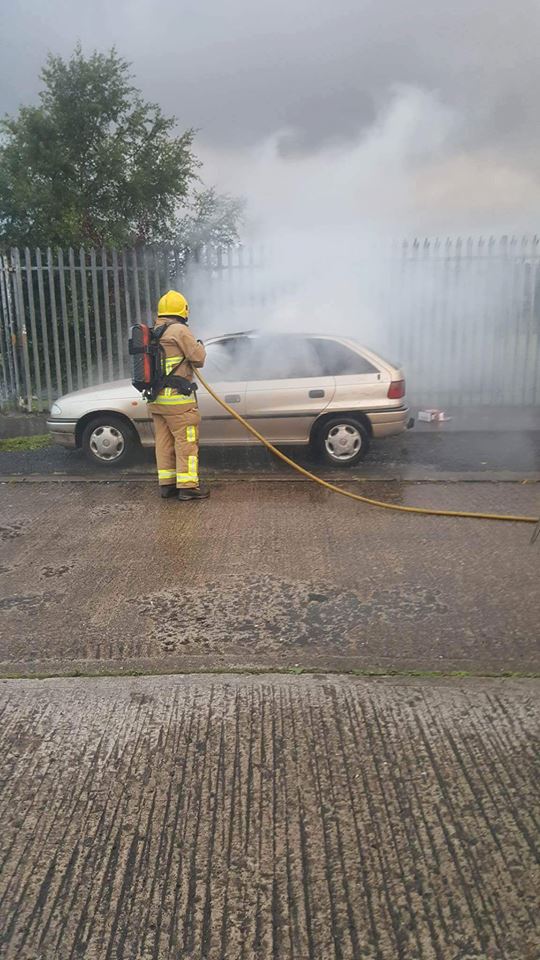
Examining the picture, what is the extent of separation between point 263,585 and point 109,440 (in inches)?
144

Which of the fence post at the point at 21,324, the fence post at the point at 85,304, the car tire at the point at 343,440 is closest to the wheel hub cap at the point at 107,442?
the car tire at the point at 343,440

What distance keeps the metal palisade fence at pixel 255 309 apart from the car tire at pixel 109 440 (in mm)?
2617

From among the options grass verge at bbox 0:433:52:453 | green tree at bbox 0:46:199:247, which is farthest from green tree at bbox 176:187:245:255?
grass verge at bbox 0:433:52:453

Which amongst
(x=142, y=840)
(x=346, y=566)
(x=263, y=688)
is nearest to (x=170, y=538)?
(x=346, y=566)

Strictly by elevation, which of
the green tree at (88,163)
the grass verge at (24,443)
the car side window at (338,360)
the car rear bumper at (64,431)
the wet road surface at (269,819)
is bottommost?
the wet road surface at (269,819)

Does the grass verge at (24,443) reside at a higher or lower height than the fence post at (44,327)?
lower

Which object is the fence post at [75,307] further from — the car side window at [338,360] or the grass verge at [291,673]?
the grass verge at [291,673]

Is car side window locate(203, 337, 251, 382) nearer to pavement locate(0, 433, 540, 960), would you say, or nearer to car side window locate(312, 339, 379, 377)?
car side window locate(312, 339, 379, 377)

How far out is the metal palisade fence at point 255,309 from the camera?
390 inches

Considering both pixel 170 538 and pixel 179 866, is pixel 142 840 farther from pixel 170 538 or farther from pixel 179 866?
pixel 170 538

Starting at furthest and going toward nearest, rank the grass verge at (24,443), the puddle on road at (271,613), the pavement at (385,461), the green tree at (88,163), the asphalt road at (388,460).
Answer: the green tree at (88,163) < the grass verge at (24,443) < the asphalt road at (388,460) < the pavement at (385,461) < the puddle on road at (271,613)

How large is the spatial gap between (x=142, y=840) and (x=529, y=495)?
4.90 metres

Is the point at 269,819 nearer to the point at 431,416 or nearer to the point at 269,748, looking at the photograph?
the point at 269,748

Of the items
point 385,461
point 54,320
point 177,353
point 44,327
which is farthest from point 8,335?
point 385,461
